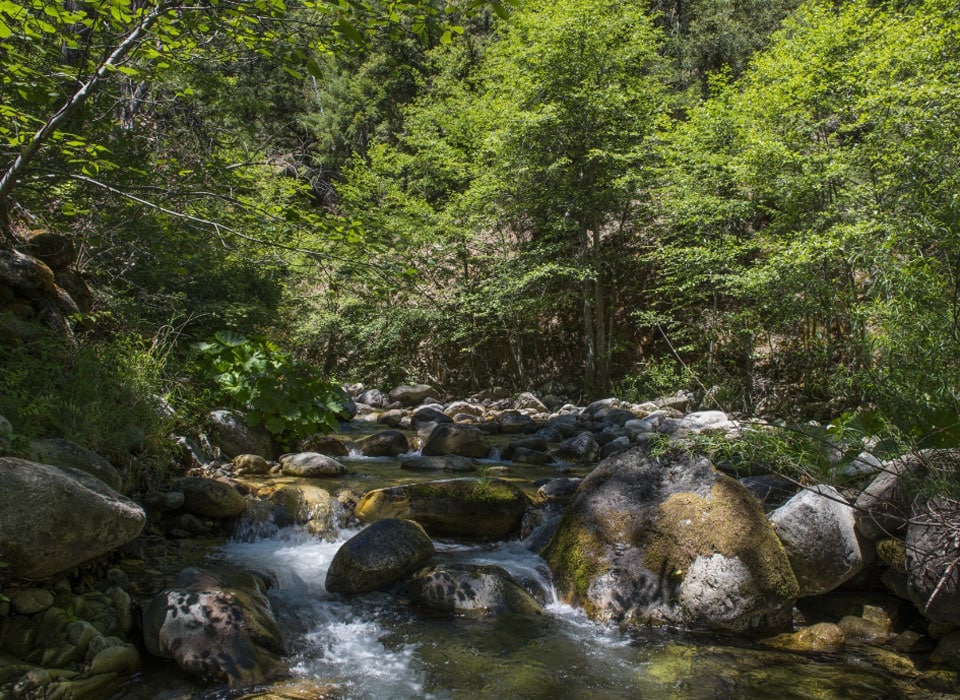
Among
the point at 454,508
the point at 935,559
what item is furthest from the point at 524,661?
the point at 935,559

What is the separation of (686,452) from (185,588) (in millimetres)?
3831

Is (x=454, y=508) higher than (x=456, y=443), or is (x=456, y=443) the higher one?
(x=456, y=443)

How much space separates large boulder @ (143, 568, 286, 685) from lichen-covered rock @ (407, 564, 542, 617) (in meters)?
1.07

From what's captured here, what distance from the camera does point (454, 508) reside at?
18.7 ft

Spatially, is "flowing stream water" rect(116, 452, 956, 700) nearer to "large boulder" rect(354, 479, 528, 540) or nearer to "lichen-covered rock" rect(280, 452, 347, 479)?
"large boulder" rect(354, 479, 528, 540)

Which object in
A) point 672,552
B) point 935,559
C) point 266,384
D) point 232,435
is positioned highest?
point 266,384

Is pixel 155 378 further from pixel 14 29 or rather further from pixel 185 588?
pixel 14 29

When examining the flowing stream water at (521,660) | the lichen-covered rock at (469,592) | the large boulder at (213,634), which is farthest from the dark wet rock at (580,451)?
the large boulder at (213,634)

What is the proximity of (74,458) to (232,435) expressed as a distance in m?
2.84

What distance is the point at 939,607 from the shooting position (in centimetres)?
361

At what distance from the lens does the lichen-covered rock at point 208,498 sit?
206 inches

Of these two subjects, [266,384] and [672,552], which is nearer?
[672,552]

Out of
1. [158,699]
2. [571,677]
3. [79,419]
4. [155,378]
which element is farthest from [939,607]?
[155,378]

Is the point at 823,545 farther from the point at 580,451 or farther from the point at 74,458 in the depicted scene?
the point at 74,458
